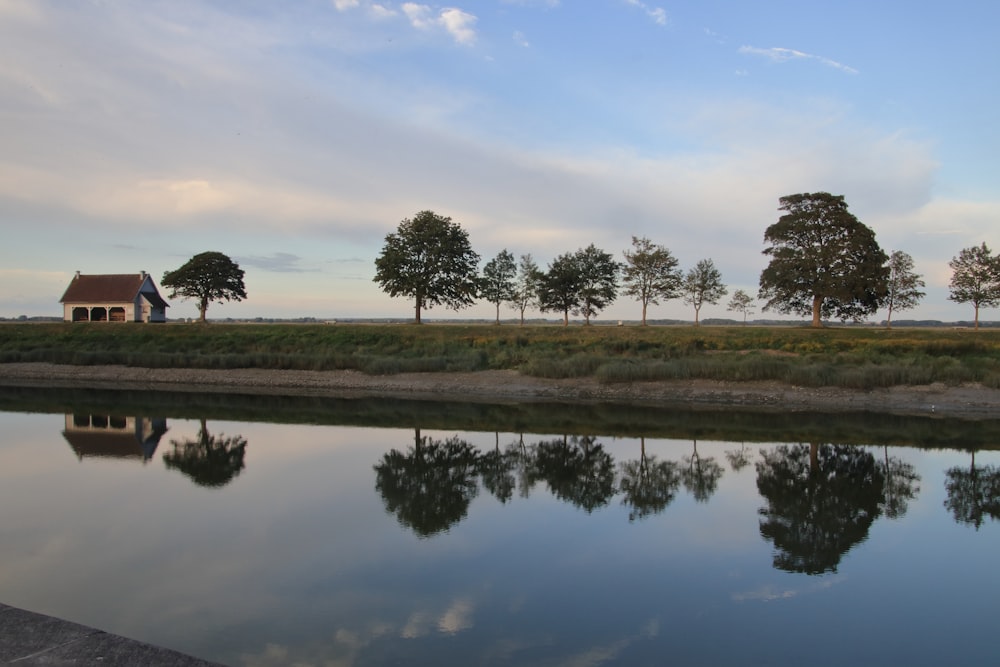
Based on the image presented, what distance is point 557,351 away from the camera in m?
34.9

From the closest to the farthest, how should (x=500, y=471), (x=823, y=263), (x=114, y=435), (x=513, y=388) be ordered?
(x=500, y=471)
(x=114, y=435)
(x=513, y=388)
(x=823, y=263)

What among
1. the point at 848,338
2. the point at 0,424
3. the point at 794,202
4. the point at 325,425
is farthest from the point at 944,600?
the point at 794,202

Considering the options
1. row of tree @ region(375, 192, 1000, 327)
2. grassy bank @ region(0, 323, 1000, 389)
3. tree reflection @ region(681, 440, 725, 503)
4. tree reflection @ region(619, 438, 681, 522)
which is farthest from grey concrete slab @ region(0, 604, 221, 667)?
row of tree @ region(375, 192, 1000, 327)

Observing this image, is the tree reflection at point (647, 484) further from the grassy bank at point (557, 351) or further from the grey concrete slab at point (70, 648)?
the grassy bank at point (557, 351)

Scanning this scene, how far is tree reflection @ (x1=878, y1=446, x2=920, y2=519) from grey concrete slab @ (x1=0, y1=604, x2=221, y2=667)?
11.0 m

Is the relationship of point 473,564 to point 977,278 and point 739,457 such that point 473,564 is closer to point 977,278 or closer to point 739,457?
point 739,457

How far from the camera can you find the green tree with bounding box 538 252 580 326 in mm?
52562

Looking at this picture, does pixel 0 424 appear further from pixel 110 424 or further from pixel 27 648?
pixel 27 648

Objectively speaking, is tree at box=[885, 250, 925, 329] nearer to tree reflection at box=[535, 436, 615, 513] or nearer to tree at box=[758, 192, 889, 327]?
tree at box=[758, 192, 889, 327]

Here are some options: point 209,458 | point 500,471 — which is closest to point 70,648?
point 500,471

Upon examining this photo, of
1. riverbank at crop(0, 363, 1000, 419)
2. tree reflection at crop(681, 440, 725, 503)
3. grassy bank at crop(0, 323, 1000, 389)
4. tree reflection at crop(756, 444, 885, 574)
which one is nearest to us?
tree reflection at crop(756, 444, 885, 574)

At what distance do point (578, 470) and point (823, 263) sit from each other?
111ft

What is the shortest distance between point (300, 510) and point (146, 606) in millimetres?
4259

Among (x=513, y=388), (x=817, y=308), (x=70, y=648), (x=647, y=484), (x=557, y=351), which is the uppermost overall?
(x=817, y=308)
